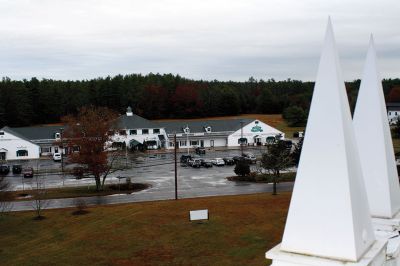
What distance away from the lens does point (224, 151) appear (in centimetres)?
6669

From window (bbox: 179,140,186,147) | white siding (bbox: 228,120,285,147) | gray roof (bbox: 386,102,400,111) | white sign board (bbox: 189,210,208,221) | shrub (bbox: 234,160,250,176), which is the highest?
gray roof (bbox: 386,102,400,111)

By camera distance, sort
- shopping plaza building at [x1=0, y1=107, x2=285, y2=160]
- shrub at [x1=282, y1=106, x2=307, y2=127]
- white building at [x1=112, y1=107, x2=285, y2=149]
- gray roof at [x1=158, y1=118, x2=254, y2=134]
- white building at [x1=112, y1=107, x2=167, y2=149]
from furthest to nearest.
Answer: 1. shrub at [x1=282, y1=106, x2=307, y2=127]
2. gray roof at [x1=158, y1=118, x2=254, y2=134]
3. white building at [x1=112, y1=107, x2=285, y2=149]
4. white building at [x1=112, y1=107, x2=167, y2=149]
5. shopping plaza building at [x1=0, y1=107, x2=285, y2=160]

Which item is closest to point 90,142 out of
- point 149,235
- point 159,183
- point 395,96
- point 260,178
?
point 159,183

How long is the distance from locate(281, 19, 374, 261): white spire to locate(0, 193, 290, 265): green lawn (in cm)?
1259

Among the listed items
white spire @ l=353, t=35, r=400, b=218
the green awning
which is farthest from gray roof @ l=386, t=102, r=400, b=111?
white spire @ l=353, t=35, r=400, b=218

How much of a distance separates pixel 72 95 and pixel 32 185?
6575 centimetres

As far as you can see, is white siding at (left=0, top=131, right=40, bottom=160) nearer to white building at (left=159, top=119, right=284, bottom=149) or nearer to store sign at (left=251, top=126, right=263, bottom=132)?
white building at (left=159, top=119, right=284, bottom=149)

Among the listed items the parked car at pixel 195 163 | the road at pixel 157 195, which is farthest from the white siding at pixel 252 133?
the road at pixel 157 195

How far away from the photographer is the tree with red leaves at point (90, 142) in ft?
127

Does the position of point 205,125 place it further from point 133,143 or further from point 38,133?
point 38,133

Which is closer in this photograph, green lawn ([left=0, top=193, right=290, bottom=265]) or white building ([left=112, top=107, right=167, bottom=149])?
green lawn ([left=0, top=193, right=290, bottom=265])

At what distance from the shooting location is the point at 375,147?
7707 millimetres

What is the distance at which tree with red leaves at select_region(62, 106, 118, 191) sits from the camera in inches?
1524

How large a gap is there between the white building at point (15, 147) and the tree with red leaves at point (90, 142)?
27.9 m
